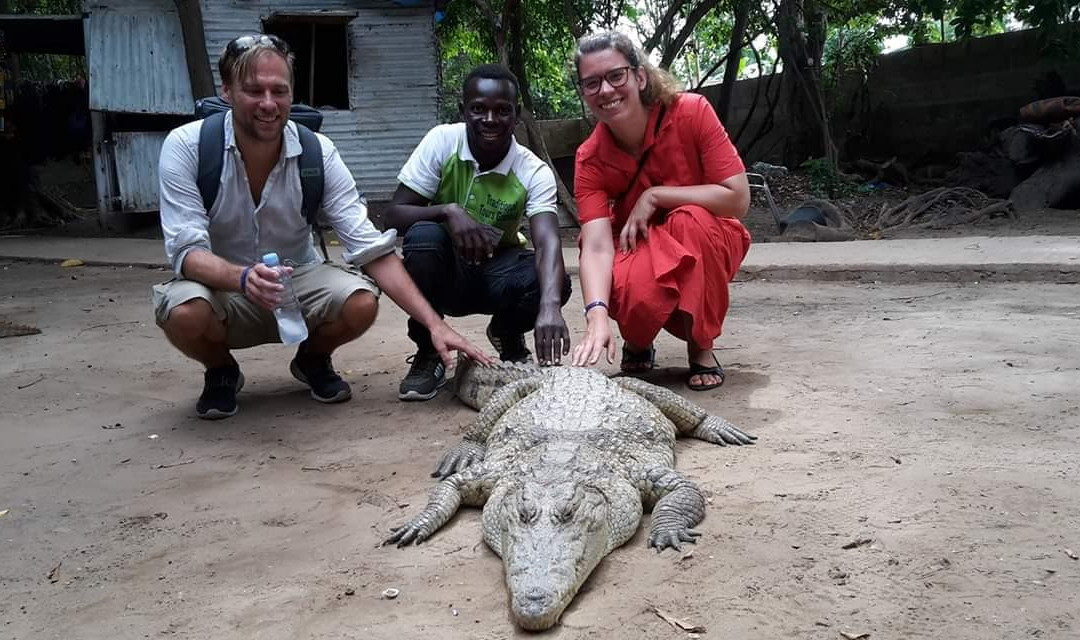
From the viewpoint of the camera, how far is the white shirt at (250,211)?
12.5ft

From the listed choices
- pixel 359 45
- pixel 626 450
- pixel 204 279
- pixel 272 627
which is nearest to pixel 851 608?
pixel 626 450

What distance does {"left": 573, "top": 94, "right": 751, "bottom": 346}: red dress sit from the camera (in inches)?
161

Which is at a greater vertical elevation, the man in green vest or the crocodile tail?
the man in green vest

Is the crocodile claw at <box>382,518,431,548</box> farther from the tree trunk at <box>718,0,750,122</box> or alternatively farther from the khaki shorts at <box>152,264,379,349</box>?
the tree trunk at <box>718,0,750,122</box>

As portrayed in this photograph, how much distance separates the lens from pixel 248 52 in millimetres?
3668

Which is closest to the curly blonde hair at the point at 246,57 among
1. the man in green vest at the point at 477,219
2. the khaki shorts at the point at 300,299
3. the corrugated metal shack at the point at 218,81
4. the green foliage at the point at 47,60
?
the man in green vest at the point at 477,219

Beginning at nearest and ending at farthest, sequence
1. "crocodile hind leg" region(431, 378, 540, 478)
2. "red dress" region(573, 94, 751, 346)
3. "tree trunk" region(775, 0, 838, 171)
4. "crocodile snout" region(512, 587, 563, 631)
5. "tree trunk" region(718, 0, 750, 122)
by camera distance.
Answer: "crocodile snout" region(512, 587, 563, 631) < "crocodile hind leg" region(431, 378, 540, 478) < "red dress" region(573, 94, 751, 346) < "tree trunk" region(775, 0, 838, 171) < "tree trunk" region(718, 0, 750, 122)

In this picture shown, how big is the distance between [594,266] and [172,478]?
198cm

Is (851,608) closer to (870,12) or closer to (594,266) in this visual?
(594,266)

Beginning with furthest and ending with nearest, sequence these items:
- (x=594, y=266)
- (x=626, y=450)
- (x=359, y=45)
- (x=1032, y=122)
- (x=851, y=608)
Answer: (x=359, y=45)
(x=1032, y=122)
(x=594, y=266)
(x=626, y=450)
(x=851, y=608)

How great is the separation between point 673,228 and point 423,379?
1.40 metres

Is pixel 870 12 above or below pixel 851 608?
above

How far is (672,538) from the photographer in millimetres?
2646

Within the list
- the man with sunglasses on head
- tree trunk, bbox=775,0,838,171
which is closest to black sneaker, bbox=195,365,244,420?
the man with sunglasses on head
